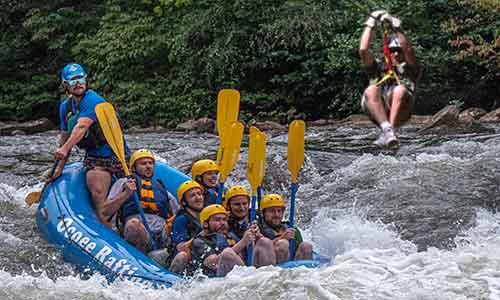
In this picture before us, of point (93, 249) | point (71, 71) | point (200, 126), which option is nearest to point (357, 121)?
point (200, 126)

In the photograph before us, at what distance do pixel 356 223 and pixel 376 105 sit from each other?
13.0 feet

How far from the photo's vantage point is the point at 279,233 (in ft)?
19.4

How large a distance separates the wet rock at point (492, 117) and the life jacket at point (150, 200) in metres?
6.55

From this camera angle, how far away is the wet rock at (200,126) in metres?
13.2

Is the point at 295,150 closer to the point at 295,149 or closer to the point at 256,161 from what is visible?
the point at 295,149

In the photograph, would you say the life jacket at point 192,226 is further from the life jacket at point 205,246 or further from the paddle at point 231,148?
the paddle at point 231,148

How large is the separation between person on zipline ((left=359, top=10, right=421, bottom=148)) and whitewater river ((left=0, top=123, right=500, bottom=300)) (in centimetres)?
210

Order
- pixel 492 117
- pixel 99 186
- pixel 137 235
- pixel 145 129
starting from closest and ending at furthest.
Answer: pixel 137 235, pixel 99 186, pixel 492 117, pixel 145 129

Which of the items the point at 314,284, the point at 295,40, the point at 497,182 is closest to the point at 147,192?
the point at 314,284

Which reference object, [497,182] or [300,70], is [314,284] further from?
[300,70]

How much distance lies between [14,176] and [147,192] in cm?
331

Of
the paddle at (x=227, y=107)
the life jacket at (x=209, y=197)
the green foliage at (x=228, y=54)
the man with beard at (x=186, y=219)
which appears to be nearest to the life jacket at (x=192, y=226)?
the man with beard at (x=186, y=219)

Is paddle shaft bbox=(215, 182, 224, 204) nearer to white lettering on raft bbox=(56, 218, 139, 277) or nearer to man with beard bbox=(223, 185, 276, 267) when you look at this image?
man with beard bbox=(223, 185, 276, 267)

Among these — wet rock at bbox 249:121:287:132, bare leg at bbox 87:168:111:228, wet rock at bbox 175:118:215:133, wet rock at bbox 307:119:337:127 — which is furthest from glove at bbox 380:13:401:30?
wet rock at bbox 175:118:215:133
